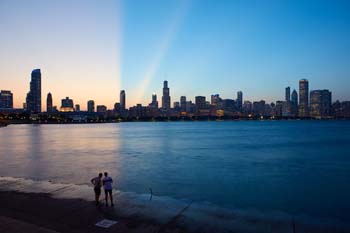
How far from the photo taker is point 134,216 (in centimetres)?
1611

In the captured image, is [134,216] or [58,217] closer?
[58,217]

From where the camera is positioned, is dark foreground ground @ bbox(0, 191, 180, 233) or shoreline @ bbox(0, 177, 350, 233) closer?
dark foreground ground @ bbox(0, 191, 180, 233)

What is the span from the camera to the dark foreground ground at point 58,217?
13.2 metres

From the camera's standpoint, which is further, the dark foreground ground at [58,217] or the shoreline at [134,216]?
the shoreline at [134,216]

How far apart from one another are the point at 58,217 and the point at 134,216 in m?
4.07

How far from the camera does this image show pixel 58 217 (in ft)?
51.4

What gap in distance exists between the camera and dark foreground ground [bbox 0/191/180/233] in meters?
13.2

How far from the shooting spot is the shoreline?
576 inches

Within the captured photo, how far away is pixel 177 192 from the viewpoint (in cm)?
2794

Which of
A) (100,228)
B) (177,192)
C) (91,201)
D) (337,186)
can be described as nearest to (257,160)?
(337,186)

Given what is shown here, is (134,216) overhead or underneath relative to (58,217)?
underneath

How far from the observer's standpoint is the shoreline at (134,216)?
14.6 m

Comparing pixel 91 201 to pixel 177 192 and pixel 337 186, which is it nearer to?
pixel 177 192

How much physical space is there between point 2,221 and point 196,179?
936 inches
